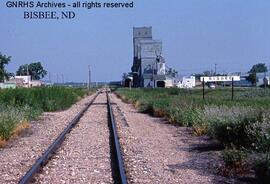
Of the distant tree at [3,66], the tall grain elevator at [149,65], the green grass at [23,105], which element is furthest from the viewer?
the tall grain elevator at [149,65]

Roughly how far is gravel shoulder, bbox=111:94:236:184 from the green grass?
4.13 metres

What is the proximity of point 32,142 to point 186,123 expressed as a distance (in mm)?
8640

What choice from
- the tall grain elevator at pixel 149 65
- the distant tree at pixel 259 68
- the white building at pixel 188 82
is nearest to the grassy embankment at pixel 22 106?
the tall grain elevator at pixel 149 65

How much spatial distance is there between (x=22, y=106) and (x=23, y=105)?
4.77 ft

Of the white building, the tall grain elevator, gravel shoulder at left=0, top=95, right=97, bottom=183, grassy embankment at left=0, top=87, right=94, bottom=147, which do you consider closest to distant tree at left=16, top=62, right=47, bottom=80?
the tall grain elevator

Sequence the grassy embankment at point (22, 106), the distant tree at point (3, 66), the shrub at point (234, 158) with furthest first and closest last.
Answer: the distant tree at point (3, 66) < the grassy embankment at point (22, 106) < the shrub at point (234, 158)

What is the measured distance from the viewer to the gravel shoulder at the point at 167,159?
11.4 metres

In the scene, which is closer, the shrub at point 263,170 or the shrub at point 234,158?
the shrub at point 263,170

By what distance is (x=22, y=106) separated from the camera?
33938 mm

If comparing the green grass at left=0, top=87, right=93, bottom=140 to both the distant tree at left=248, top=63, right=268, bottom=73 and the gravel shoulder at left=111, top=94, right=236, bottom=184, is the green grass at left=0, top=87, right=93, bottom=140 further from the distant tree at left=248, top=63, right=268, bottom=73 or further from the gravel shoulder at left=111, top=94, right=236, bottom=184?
the distant tree at left=248, top=63, right=268, bottom=73

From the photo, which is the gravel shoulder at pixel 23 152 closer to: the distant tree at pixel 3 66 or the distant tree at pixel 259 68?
the distant tree at pixel 3 66

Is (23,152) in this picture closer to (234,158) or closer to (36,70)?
(234,158)

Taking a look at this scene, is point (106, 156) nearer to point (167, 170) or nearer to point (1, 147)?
point (167, 170)

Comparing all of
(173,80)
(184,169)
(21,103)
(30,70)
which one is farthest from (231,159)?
(30,70)
